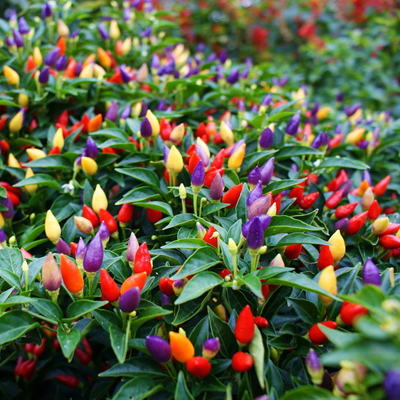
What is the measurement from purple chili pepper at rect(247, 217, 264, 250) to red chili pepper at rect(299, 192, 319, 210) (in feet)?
1.88

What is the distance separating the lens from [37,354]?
1.77 m

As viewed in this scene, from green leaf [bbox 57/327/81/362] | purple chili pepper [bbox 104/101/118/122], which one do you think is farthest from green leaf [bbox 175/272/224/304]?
purple chili pepper [bbox 104/101/118/122]

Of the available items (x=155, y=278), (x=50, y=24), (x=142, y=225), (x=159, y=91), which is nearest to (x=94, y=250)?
(x=155, y=278)

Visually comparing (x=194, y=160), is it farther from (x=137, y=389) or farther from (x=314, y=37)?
(x=314, y=37)

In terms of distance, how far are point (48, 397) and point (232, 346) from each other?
1.12 metres

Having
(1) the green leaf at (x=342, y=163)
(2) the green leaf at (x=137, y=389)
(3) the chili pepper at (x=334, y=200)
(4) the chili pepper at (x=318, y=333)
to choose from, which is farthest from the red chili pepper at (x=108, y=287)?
(1) the green leaf at (x=342, y=163)

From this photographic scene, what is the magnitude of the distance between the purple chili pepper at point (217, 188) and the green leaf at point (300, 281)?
1.29 ft

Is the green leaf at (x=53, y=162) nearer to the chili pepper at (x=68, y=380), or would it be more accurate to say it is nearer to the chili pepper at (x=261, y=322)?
the chili pepper at (x=68, y=380)

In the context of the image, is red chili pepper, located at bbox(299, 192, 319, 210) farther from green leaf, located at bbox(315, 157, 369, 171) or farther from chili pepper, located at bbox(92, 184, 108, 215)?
chili pepper, located at bbox(92, 184, 108, 215)

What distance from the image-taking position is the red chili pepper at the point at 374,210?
62.4 inches

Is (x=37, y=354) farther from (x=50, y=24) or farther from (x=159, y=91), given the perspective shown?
(x=50, y=24)

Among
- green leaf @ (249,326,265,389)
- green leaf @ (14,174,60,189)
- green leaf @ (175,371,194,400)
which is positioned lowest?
green leaf @ (175,371,194,400)

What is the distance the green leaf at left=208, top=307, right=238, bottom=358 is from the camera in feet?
3.94

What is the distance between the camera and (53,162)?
178 centimetres
